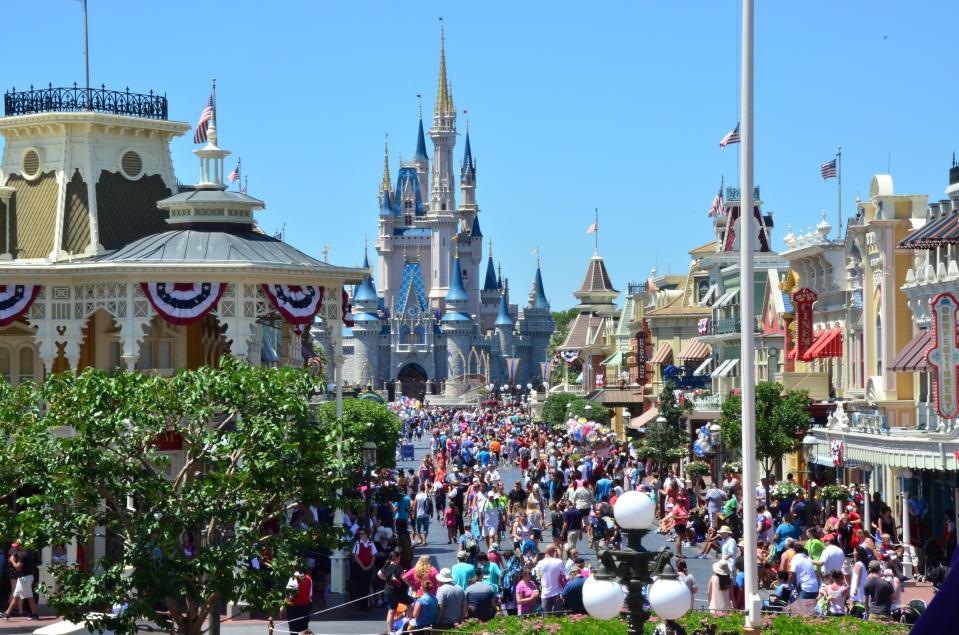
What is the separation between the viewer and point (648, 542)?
1160 inches

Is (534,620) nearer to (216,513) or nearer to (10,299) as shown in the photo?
(216,513)

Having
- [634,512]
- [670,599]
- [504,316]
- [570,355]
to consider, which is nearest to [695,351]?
[570,355]

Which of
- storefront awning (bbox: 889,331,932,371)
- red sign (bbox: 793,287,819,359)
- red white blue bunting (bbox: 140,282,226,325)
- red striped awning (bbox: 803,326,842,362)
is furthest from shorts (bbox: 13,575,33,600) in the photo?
red sign (bbox: 793,287,819,359)

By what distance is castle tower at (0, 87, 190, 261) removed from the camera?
29.6m

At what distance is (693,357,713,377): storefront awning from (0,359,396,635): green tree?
131 ft

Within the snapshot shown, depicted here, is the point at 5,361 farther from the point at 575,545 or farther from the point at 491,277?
the point at 491,277

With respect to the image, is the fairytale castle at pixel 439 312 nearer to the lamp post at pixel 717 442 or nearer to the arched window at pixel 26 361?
the lamp post at pixel 717 442

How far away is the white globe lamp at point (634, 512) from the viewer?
34.5 ft

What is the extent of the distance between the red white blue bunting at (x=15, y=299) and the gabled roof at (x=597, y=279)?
87127mm

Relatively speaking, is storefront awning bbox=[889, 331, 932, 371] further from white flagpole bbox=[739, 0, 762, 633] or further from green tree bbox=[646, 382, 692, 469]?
white flagpole bbox=[739, 0, 762, 633]

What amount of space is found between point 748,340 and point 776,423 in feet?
74.6

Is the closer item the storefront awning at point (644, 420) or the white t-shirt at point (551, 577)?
the white t-shirt at point (551, 577)

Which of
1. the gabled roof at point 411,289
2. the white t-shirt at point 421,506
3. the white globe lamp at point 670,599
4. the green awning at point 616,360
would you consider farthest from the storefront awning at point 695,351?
Result: the gabled roof at point 411,289

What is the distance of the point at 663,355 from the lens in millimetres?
65062
